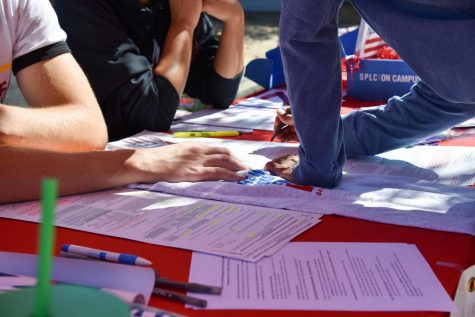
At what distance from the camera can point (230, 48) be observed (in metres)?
2.19

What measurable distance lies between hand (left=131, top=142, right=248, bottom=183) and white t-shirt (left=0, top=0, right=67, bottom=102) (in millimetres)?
420

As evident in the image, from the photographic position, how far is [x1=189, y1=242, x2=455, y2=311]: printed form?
736 millimetres

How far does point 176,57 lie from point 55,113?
0.61 m

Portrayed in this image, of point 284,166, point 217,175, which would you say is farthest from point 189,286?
point 284,166

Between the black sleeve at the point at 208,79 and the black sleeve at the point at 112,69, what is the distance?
0.27 metres

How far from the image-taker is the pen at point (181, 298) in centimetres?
73

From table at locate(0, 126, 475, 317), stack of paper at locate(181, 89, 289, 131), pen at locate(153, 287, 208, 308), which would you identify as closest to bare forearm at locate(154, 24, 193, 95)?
stack of paper at locate(181, 89, 289, 131)

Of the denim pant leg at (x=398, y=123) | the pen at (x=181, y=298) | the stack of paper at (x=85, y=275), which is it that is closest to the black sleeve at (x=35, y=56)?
the denim pant leg at (x=398, y=123)

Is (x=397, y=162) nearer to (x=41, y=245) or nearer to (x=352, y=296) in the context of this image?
(x=352, y=296)

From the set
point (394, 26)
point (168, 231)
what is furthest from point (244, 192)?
point (394, 26)

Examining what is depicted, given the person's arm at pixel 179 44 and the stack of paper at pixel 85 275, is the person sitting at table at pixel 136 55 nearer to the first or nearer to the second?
the person's arm at pixel 179 44

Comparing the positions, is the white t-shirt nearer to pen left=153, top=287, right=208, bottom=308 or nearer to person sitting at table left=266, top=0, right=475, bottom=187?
person sitting at table left=266, top=0, right=475, bottom=187

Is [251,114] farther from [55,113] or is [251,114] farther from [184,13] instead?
[55,113]

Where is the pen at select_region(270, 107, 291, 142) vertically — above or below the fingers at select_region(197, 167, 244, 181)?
below
